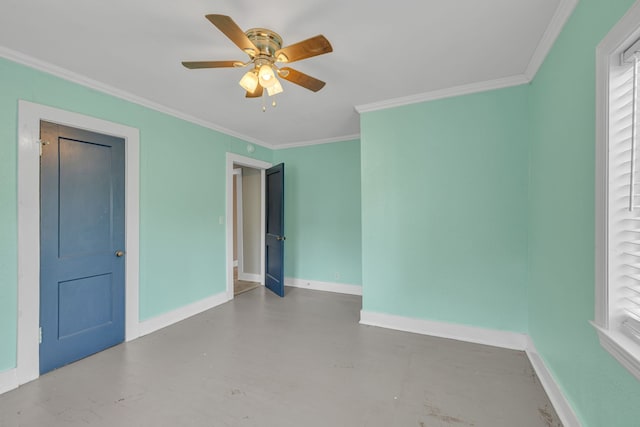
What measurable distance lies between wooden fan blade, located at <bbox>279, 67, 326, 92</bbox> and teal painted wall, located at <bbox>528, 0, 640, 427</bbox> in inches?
56.6

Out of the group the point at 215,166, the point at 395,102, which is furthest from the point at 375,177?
the point at 215,166

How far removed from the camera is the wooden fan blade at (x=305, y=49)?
1490 millimetres

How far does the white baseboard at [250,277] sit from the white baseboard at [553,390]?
399cm

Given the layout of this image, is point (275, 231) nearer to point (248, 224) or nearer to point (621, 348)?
point (248, 224)

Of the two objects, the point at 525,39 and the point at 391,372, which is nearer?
the point at 525,39

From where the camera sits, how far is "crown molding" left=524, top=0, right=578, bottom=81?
1.58 m

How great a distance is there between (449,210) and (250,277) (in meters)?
→ 3.79

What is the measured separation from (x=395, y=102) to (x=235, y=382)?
298cm

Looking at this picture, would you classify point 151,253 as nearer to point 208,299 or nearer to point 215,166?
point 208,299

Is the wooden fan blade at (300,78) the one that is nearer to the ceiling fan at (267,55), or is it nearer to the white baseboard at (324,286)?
the ceiling fan at (267,55)

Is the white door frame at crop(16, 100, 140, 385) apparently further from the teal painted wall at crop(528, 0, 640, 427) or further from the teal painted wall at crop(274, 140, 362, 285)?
the teal painted wall at crop(528, 0, 640, 427)

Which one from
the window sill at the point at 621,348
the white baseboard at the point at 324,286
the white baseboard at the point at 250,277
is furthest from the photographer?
the white baseboard at the point at 250,277

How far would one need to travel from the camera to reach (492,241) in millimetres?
2621

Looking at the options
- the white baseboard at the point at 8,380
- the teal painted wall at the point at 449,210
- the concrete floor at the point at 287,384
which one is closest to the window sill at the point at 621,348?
the concrete floor at the point at 287,384
